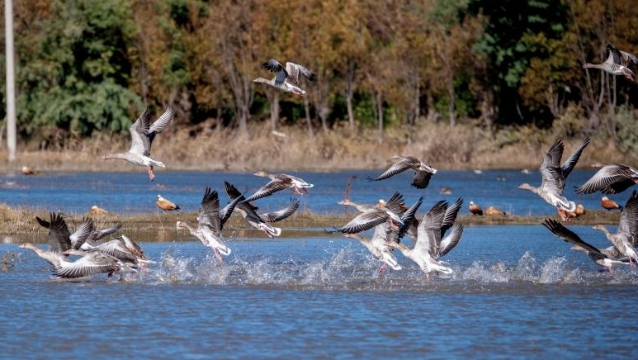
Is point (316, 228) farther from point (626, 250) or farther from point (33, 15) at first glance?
point (33, 15)

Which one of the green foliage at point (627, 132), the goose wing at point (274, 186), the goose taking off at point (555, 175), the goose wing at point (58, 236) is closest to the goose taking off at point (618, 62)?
the goose taking off at point (555, 175)

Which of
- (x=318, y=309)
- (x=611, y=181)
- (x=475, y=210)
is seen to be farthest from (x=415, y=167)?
(x=475, y=210)

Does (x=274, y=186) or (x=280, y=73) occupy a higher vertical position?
(x=280, y=73)

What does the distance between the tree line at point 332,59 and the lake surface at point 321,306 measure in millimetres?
29639

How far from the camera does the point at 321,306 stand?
622 inches

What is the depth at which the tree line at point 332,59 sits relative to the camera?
174ft

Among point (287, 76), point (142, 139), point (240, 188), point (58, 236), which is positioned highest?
point (287, 76)

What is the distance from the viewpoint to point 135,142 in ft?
67.1

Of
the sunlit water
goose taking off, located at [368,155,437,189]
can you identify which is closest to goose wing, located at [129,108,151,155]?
the sunlit water

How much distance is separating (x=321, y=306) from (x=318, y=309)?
0.25 m

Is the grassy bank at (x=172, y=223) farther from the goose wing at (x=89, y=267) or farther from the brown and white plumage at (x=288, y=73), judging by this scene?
the goose wing at (x=89, y=267)

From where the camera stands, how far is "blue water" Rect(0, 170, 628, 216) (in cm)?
3084

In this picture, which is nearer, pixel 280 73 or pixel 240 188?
pixel 280 73

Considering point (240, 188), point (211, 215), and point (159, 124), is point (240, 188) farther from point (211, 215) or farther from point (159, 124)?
point (211, 215)
